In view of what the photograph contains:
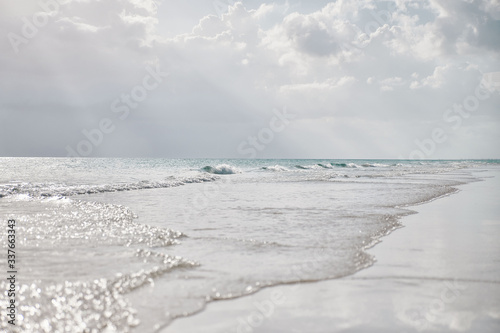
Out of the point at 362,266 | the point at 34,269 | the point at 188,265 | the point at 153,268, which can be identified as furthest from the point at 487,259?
the point at 34,269

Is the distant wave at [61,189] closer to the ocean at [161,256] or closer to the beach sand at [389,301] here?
the ocean at [161,256]

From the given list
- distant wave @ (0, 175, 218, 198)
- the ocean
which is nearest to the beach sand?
the ocean

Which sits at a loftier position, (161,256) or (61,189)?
(61,189)

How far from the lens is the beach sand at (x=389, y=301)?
3.49 metres

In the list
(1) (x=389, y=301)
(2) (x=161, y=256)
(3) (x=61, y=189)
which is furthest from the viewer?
(3) (x=61, y=189)

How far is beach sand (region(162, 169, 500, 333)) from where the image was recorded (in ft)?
11.5

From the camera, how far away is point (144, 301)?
4.15 m

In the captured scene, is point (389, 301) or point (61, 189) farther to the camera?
point (61, 189)

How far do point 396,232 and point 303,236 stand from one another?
6.78ft

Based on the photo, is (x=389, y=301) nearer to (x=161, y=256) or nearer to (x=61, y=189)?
(x=161, y=256)

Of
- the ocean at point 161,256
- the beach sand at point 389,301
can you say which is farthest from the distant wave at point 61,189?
the beach sand at point 389,301

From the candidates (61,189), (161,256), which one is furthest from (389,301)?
(61,189)

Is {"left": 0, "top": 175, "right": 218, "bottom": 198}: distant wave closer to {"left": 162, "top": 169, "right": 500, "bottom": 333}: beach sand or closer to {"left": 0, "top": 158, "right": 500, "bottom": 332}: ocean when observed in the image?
{"left": 0, "top": 158, "right": 500, "bottom": 332}: ocean

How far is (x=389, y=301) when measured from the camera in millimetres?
4047
